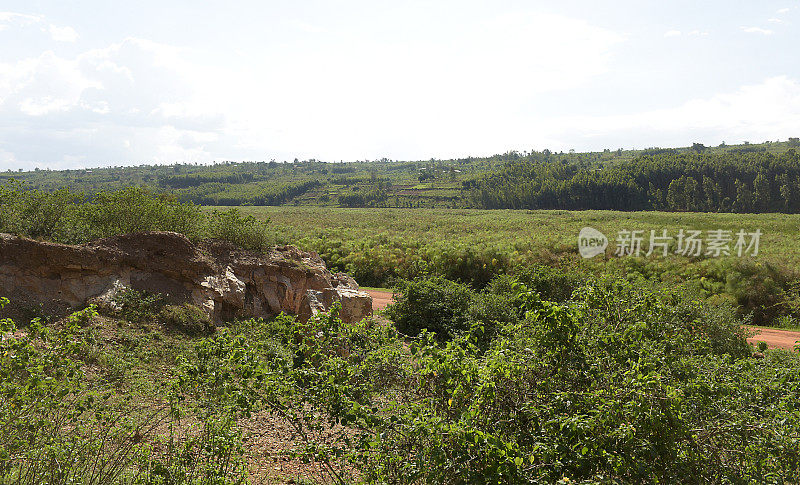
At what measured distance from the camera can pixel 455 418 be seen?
15.8 feet

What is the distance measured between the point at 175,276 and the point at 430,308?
9.06 meters

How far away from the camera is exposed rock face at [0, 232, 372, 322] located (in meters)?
10.6

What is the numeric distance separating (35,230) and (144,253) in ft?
9.44

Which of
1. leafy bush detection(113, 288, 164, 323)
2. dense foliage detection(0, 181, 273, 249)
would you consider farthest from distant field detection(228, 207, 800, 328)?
leafy bush detection(113, 288, 164, 323)

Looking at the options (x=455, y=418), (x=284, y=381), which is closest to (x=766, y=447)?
(x=455, y=418)

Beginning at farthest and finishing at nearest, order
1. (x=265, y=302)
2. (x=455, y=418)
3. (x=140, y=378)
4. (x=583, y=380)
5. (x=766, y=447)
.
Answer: (x=265, y=302) < (x=140, y=378) < (x=583, y=380) < (x=455, y=418) < (x=766, y=447)

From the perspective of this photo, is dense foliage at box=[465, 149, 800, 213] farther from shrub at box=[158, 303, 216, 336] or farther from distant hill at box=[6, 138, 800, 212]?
shrub at box=[158, 303, 216, 336]

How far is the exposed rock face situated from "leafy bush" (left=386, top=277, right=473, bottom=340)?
5.71 ft

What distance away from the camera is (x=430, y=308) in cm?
1742

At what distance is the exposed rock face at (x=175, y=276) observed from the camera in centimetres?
1056

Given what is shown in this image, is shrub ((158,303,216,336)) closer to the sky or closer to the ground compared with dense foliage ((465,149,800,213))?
closer to the ground

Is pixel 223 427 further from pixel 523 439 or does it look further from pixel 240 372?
pixel 523 439

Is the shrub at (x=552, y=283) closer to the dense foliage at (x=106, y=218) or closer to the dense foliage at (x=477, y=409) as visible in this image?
the dense foliage at (x=106, y=218)

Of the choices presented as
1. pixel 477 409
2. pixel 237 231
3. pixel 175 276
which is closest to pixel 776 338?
pixel 477 409
